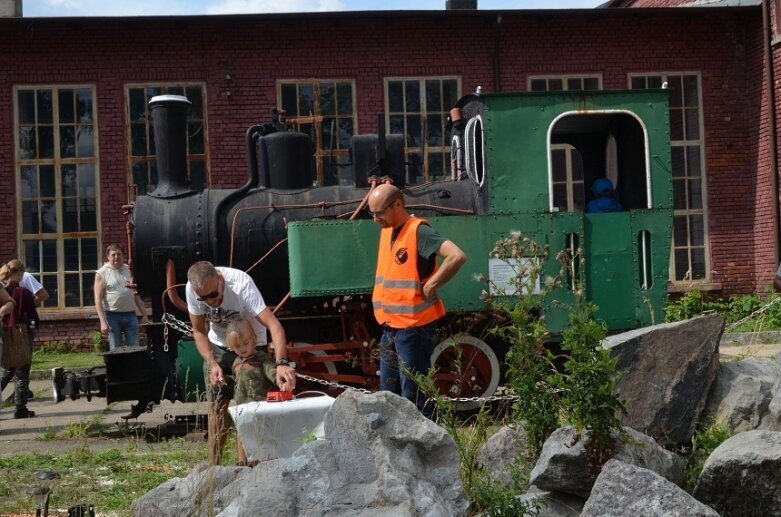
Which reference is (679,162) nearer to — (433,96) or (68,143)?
(433,96)

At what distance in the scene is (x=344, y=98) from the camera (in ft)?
55.5

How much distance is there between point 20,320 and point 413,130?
26.0ft

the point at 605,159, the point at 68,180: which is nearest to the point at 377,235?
the point at 605,159

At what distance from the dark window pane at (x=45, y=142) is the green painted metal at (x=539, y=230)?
9.22 m

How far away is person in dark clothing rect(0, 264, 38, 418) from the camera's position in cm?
1032

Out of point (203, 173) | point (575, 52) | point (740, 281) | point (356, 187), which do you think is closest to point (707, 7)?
point (575, 52)

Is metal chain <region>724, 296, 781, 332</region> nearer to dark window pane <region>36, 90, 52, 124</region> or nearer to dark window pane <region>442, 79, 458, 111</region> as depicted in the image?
dark window pane <region>442, 79, 458, 111</region>

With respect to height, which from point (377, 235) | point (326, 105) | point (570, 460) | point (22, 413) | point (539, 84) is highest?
point (539, 84)

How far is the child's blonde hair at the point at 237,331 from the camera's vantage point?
20.1ft

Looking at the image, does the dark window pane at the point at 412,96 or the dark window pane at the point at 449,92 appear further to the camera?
the dark window pane at the point at 449,92

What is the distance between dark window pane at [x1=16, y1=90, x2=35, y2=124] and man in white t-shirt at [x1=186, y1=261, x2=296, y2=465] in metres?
10.9

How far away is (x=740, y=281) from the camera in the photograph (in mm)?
17312

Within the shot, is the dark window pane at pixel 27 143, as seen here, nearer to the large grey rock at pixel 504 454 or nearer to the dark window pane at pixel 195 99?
the dark window pane at pixel 195 99

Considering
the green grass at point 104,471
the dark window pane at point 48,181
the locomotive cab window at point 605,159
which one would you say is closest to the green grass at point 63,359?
the dark window pane at point 48,181
